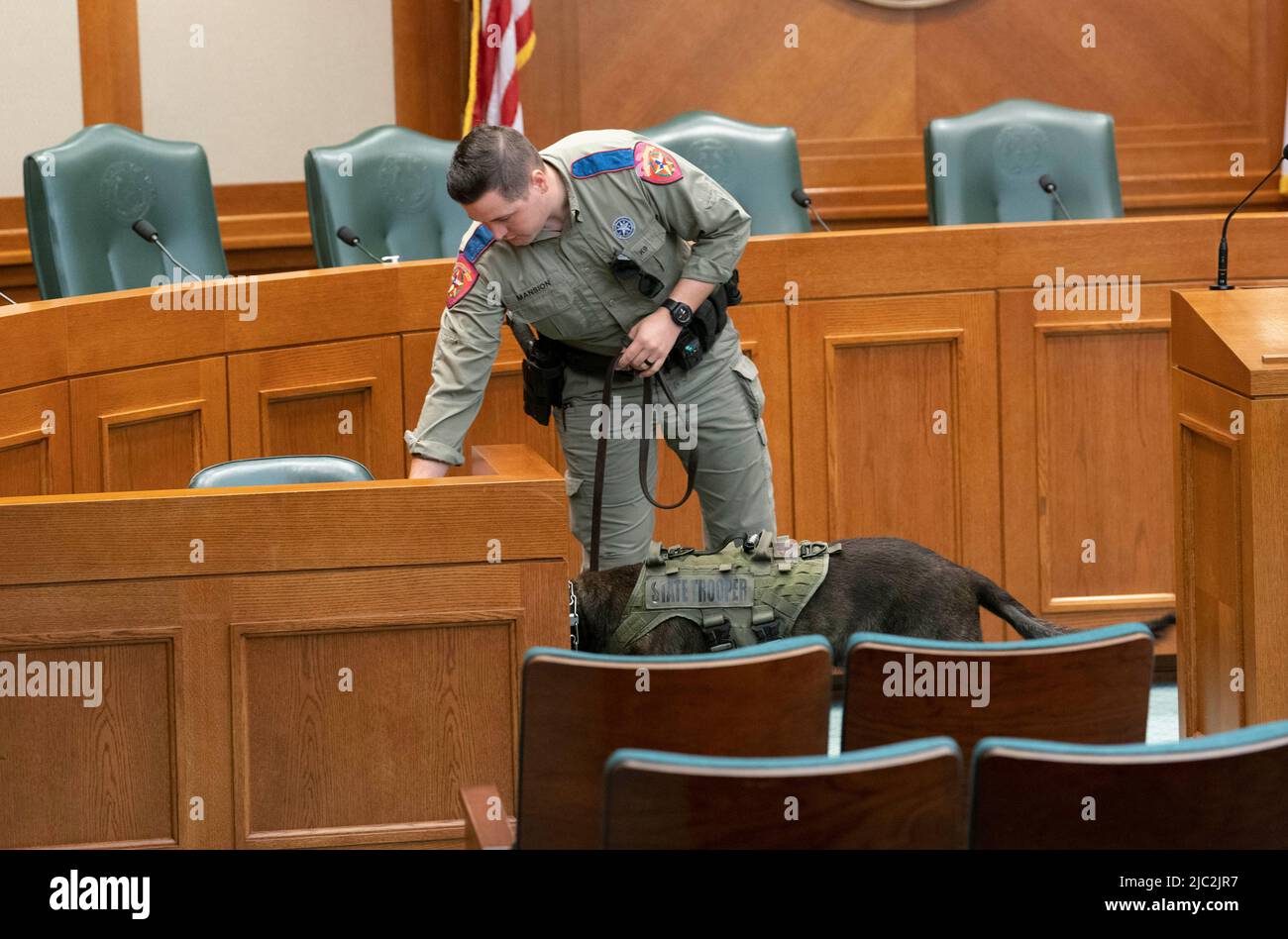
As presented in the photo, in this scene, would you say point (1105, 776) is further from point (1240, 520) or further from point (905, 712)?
point (1240, 520)

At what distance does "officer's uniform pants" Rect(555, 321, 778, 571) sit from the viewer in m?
3.04

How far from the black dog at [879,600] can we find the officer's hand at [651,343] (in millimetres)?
472

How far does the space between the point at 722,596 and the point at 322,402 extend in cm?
136

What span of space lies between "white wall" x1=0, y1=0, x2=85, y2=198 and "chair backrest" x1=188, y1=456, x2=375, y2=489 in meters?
2.70

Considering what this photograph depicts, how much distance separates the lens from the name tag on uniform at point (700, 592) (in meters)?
2.43

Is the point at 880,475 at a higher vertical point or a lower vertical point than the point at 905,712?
higher

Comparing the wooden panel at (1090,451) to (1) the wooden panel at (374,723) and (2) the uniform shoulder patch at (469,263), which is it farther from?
(1) the wooden panel at (374,723)

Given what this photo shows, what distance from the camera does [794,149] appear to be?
14.6ft

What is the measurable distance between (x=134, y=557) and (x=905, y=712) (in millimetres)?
1075

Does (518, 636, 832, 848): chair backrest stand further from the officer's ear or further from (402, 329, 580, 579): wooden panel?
(402, 329, 580, 579): wooden panel

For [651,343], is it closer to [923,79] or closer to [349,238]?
[349,238]

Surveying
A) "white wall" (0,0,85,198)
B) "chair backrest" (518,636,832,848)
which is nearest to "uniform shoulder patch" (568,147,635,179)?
"chair backrest" (518,636,832,848)

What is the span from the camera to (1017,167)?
4465mm
